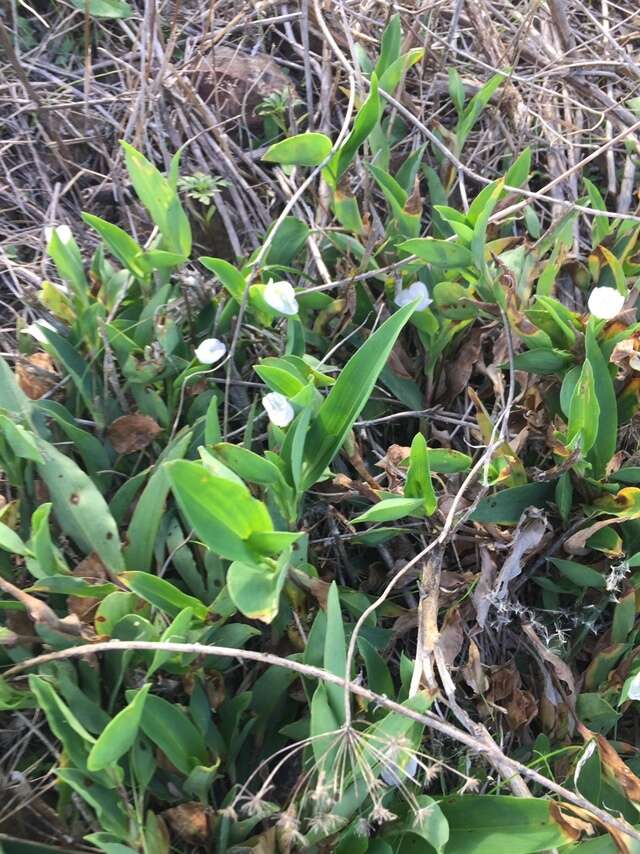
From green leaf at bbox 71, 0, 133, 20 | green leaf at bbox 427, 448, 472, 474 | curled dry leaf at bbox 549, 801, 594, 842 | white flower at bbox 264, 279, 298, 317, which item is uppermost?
green leaf at bbox 71, 0, 133, 20

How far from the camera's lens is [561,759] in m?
1.07

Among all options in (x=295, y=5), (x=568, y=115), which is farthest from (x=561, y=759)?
(x=295, y=5)

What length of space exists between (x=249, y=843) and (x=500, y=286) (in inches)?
31.6

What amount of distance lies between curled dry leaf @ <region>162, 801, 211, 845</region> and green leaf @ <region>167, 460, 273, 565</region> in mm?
310

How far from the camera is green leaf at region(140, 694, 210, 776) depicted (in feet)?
2.95

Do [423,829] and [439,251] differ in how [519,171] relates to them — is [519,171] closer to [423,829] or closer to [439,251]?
[439,251]

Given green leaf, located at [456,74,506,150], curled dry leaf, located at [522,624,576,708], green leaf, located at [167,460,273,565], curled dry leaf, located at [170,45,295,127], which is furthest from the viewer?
curled dry leaf, located at [170,45,295,127]

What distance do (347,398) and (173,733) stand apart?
17.5 inches

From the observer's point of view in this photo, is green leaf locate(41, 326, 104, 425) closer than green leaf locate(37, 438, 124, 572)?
No

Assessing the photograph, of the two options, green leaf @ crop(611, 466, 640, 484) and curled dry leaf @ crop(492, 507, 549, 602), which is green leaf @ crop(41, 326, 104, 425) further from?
green leaf @ crop(611, 466, 640, 484)

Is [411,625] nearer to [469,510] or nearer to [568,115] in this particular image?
[469,510]

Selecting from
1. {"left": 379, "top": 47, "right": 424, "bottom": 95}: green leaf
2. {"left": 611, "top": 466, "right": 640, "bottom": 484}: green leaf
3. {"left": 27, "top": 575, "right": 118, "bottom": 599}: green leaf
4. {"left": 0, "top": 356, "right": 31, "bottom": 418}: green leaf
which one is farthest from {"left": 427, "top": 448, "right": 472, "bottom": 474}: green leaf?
{"left": 379, "top": 47, "right": 424, "bottom": 95}: green leaf

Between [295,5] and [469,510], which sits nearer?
[469,510]

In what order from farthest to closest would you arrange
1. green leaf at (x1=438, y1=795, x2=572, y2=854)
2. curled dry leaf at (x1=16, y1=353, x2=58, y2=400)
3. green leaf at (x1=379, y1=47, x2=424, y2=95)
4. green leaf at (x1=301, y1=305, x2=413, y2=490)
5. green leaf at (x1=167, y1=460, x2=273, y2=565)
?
green leaf at (x1=379, y1=47, x2=424, y2=95)
curled dry leaf at (x1=16, y1=353, x2=58, y2=400)
green leaf at (x1=301, y1=305, x2=413, y2=490)
green leaf at (x1=438, y1=795, x2=572, y2=854)
green leaf at (x1=167, y1=460, x2=273, y2=565)
